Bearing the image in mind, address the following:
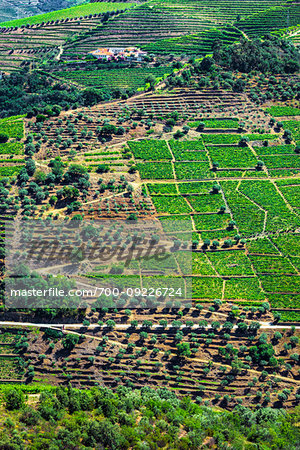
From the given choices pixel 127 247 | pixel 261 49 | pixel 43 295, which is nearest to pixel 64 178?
pixel 127 247

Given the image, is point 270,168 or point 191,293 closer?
point 191,293

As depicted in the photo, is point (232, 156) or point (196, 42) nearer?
point (232, 156)

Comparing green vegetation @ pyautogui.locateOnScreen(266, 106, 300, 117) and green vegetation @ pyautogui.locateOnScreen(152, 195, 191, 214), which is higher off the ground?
green vegetation @ pyautogui.locateOnScreen(266, 106, 300, 117)

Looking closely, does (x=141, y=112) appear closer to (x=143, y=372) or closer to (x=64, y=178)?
(x=64, y=178)

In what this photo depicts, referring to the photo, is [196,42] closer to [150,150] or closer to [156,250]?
[150,150]

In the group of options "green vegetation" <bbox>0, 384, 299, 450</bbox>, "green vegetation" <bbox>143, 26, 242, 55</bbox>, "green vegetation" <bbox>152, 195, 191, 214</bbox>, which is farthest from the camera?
"green vegetation" <bbox>143, 26, 242, 55</bbox>

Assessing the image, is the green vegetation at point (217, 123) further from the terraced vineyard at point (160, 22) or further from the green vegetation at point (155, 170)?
the terraced vineyard at point (160, 22)

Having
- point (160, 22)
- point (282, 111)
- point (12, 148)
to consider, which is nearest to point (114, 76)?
point (160, 22)

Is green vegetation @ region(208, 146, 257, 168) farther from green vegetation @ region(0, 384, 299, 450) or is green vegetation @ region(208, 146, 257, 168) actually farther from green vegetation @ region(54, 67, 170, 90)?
green vegetation @ region(0, 384, 299, 450)

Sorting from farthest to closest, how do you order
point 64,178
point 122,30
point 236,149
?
point 122,30 < point 236,149 < point 64,178

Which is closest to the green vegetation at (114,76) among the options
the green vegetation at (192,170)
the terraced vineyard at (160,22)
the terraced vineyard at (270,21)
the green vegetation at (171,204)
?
the terraced vineyard at (160,22)

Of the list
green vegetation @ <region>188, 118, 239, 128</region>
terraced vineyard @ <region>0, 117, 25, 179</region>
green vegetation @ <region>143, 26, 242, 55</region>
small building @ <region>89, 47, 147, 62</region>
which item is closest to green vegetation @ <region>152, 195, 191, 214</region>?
green vegetation @ <region>188, 118, 239, 128</region>
